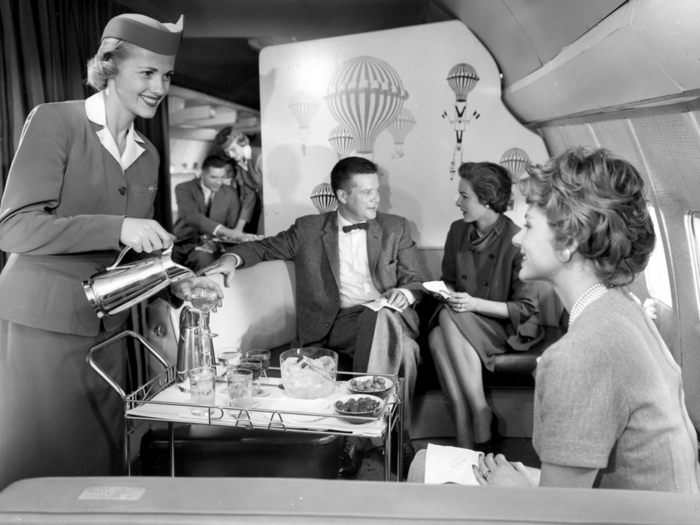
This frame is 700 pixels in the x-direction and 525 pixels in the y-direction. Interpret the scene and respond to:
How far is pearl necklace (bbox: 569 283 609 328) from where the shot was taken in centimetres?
111

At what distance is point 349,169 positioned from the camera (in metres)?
2.36

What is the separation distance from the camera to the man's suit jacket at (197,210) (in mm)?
2254

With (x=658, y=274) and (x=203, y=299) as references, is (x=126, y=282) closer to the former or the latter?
(x=203, y=299)

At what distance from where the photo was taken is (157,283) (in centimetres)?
155

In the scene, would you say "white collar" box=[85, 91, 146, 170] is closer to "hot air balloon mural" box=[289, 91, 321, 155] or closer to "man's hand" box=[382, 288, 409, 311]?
"hot air balloon mural" box=[289, 91, 321, 155]

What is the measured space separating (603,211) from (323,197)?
1.55 m

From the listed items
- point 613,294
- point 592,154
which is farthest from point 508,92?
point 613,294

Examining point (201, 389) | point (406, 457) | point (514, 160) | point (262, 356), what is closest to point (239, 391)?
point (201, 389)

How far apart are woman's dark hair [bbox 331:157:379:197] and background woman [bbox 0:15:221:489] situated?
2.88 ft

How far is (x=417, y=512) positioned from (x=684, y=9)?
1099mm

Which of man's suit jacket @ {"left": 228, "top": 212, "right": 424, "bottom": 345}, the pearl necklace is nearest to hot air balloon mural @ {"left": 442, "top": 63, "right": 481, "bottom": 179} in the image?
man's suit jacket @ {"left": 228, "top": 212, "right": 424, "bottom": 345}

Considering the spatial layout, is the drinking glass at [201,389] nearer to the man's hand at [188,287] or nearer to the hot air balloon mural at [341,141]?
the man's hand at [188,287]

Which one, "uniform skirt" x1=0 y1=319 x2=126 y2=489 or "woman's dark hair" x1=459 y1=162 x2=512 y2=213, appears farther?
"woman's dark hair" x1=459 y1=162 x2=512 y2=213

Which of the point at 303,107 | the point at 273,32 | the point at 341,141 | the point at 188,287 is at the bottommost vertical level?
the point at 188,287
